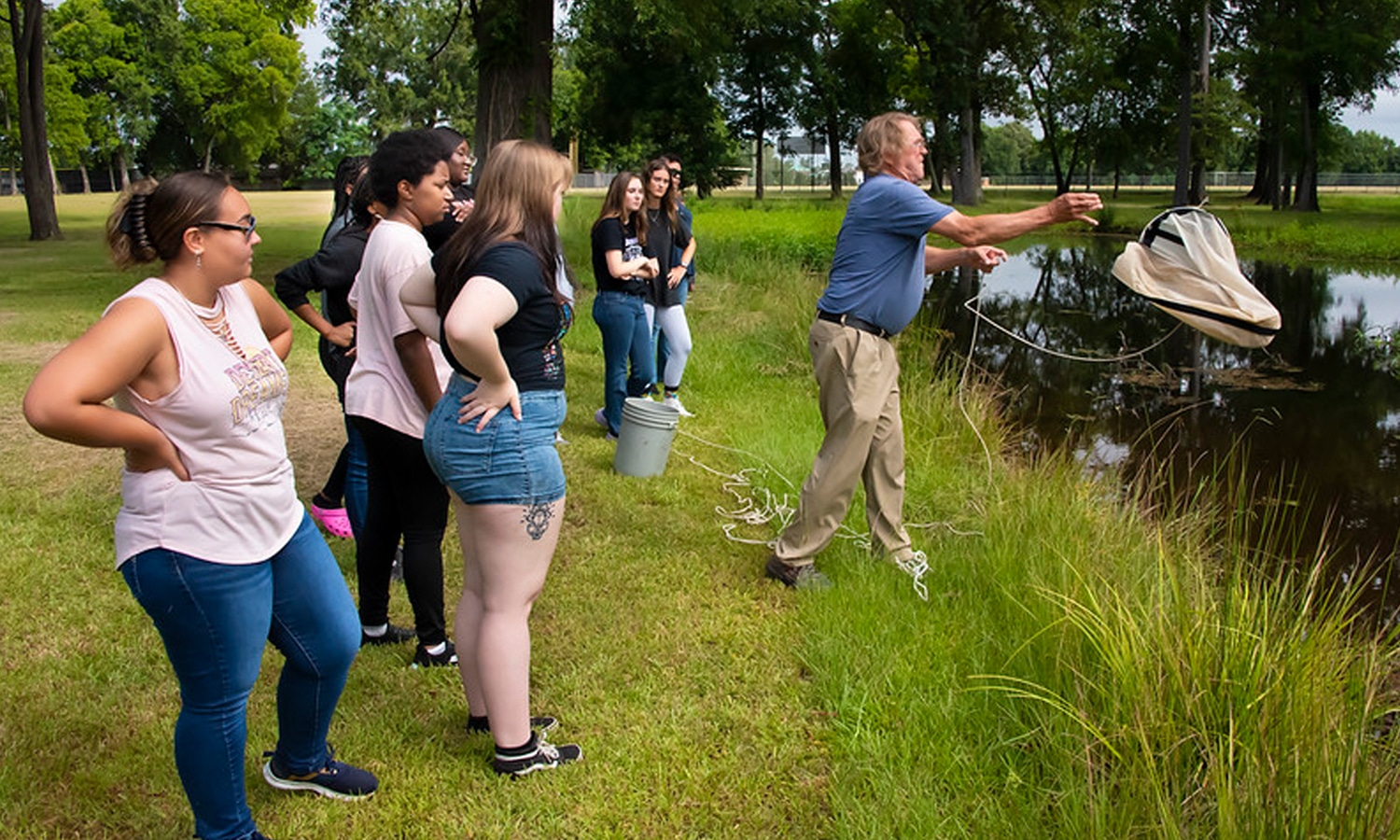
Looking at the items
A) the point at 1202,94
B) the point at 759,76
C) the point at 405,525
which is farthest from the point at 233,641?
the point at 759,76

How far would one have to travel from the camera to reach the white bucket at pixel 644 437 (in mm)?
6152

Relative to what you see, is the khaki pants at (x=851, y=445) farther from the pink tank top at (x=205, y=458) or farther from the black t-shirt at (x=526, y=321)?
the pink tank top at (x=205, y=458)

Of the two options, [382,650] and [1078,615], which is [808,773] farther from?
[382,650]

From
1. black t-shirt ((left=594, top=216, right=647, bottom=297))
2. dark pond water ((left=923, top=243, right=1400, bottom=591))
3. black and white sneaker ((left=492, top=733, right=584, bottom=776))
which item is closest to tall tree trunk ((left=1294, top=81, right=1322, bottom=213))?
dark pond water ((left=923, top=243, right=1400, bottom=591))

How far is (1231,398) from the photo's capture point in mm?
10688

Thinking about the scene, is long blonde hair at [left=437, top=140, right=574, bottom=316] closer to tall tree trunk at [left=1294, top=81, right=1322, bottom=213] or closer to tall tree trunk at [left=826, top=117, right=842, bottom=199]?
tall tree trunk at [left=1294, top=81, right=1322, bottom=213]

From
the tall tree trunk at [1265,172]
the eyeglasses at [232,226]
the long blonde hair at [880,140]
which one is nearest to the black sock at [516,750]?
the eyeglasses at [232,226]

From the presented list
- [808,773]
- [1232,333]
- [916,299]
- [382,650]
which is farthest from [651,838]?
[1232,333]

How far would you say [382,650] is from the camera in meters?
4.02

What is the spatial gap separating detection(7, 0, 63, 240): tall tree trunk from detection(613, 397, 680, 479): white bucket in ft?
66.6

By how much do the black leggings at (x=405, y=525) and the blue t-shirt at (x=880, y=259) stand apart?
5.99ft

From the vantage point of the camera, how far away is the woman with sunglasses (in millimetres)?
2311

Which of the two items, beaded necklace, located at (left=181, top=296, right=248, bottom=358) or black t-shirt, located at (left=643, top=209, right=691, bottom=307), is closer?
beaded necklace, located at (left=181, top=296, right=248, bottom=358)

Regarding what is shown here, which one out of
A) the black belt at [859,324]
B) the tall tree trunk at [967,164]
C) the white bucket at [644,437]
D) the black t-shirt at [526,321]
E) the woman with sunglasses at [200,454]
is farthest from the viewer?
the tall tree trunk at [967,164]
